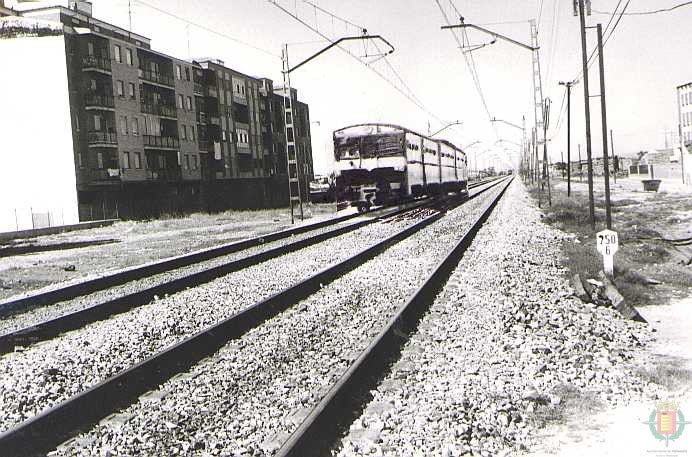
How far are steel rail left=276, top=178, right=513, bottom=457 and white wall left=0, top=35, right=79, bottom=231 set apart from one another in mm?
39415

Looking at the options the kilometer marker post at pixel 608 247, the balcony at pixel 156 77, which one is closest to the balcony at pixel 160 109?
the balcony at pixel 156 77

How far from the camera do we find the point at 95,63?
46031 millimetres

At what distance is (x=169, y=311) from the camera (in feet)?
30.6

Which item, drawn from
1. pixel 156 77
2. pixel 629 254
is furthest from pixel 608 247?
pixel 156 77

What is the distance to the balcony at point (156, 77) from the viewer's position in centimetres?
5270

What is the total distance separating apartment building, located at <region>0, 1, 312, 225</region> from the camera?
143 ft

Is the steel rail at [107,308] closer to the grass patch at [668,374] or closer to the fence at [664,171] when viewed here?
the grass patch at [668,374]

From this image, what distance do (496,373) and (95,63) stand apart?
46.6 m

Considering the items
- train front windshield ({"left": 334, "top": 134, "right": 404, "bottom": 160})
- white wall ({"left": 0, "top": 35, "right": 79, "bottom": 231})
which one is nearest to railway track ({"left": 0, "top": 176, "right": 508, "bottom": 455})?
train front windshield ({"left": 334, "top": 134, "right": 404, "bottom": 160})

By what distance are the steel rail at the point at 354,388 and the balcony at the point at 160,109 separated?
4806cm

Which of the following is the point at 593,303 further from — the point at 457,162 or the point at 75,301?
the point at 457,162

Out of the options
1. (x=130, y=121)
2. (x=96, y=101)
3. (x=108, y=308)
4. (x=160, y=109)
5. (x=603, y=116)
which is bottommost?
(x=108, y=308)

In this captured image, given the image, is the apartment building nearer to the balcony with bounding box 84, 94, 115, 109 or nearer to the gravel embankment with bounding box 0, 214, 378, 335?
the balcony with bounding box 84, 94, 115, 109

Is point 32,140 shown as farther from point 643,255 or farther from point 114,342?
point 643,255
